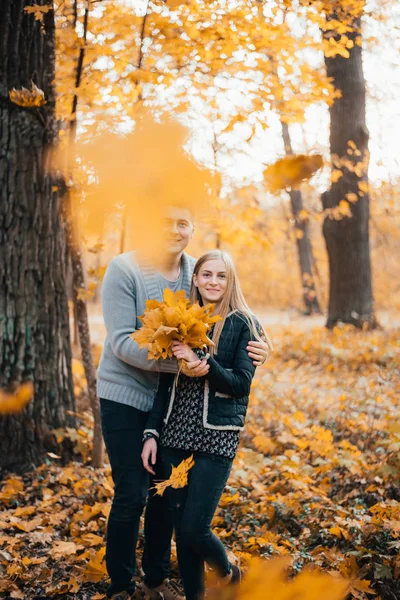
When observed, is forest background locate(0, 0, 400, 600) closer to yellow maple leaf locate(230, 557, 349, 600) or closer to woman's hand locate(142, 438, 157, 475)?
woman's hand locate(142, 438, 157, 475)

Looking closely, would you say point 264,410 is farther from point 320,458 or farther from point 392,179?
point 392,179

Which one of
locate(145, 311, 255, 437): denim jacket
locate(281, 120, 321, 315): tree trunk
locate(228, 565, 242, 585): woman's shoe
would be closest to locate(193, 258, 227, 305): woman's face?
locate(145, 311, 255, 437): denim jacket

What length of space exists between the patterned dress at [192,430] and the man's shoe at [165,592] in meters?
0.77

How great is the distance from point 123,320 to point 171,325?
0.43 m

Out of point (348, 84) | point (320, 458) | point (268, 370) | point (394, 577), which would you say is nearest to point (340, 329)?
point (268, 370)

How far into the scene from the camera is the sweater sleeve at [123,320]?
2.26 m

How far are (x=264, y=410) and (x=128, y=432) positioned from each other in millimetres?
3207

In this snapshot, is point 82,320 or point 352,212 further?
point 352,212

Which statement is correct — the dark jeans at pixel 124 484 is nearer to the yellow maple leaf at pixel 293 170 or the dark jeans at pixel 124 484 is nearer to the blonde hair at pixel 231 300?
the blonde hair at pixel 231 300

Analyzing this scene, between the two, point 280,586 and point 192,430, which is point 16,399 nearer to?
point 192,430

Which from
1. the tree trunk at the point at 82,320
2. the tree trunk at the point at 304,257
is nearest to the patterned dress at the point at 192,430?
the tree trunk at the point at 82,320

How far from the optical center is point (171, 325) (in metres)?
1.97

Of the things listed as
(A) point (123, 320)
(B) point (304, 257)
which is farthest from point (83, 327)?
(B) point (304, 257)

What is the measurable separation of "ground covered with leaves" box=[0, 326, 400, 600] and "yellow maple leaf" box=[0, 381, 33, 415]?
1.10 ft
